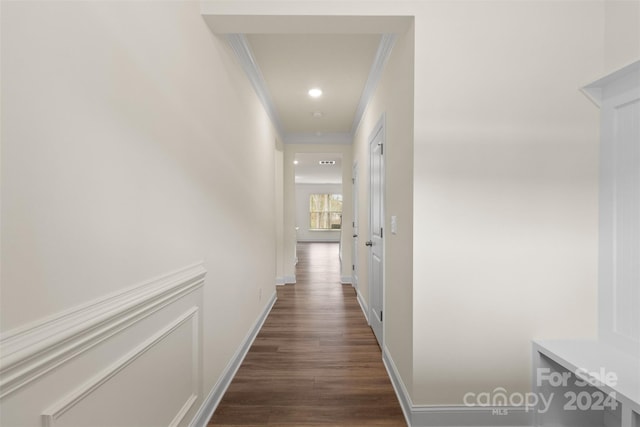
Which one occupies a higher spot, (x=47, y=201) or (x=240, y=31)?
(x=240, y=31)

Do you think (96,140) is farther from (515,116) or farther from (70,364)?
(515,116)

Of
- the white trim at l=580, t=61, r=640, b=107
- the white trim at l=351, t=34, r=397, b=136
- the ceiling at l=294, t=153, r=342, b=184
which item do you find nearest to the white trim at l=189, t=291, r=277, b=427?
the white trim at l=351, t=34, r=397, b=136

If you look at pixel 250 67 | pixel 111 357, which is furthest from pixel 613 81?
pixel 111 357

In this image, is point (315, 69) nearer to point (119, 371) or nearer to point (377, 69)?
point (377, 69)

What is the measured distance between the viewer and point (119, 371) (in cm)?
102

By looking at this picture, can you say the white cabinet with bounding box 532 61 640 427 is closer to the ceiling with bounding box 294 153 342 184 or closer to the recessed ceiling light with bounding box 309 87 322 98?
the recessed ceiling light with bounding box 309 87 322 98

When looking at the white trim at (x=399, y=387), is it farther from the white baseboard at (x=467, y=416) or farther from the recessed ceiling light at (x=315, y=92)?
the recessed ceiling light at (x=315, y=92)

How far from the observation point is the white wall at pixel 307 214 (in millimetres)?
12742

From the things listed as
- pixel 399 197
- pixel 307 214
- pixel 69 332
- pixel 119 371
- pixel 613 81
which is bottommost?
pixel 119 371

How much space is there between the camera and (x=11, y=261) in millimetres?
684

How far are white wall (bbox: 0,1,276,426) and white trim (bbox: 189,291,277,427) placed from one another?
89mm

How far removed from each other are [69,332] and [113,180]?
0.47 m

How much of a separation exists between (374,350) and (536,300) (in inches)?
56.5

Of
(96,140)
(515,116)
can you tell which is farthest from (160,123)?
(515,116)
